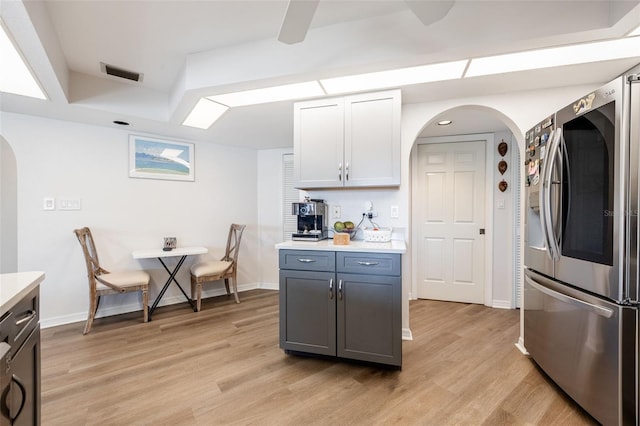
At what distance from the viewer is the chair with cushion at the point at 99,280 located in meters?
2.78

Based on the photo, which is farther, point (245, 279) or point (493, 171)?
point (245, 279)

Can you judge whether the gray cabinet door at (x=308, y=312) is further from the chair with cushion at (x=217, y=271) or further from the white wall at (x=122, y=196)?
the chair with cushion at (x=217, y=271)

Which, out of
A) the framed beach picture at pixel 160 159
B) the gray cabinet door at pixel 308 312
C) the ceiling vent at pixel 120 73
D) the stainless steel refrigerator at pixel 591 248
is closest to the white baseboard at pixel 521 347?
the stainless steel refrigerator at pixel 591 248

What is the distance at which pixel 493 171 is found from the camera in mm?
3398

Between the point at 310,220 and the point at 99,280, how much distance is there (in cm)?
225

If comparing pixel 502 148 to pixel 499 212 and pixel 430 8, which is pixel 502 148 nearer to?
pixel 499 212

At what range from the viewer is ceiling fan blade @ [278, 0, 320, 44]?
122cm

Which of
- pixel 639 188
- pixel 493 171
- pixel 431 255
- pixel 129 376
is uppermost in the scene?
pixel 493 171

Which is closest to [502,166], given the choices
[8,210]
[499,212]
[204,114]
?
[499,212]

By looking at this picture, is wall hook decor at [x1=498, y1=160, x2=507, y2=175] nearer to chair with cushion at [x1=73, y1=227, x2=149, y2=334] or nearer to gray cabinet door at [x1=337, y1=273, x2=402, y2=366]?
gray cabinet door at [x1=337, y1=273, x2=402, y2=366]

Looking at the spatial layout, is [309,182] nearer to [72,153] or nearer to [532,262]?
[532,262]

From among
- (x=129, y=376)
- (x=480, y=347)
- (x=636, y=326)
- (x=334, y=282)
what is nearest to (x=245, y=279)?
(x=129, y=376)

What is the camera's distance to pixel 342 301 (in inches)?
82.0

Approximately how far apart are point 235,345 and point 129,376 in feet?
2.59
